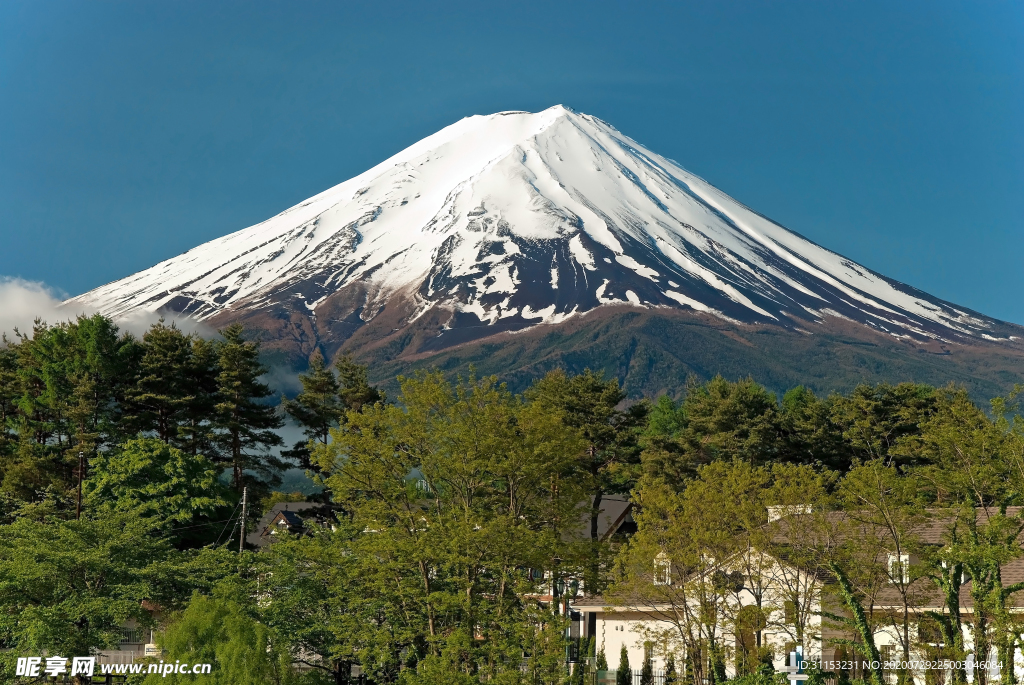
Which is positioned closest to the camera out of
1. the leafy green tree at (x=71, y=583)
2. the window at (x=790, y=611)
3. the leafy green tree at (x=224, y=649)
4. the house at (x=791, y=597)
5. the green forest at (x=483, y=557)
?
the leafy green tree at (x=224, y=649)

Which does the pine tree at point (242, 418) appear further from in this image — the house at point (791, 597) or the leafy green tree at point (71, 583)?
the house at point (791, 597)

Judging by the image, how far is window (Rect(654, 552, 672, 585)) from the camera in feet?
104

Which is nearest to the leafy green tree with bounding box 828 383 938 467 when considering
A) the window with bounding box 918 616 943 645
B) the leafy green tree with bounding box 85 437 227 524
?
the window with bounding box 918 616 943 645

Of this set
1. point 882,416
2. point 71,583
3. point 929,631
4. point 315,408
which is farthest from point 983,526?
point 882,416

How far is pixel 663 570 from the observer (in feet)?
104

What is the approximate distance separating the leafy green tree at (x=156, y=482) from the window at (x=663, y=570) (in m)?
21.3

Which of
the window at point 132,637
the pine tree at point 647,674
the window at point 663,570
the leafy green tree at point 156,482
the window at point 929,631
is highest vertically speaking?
the leafy green tree at point 156,482

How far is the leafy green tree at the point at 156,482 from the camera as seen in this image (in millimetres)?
46000

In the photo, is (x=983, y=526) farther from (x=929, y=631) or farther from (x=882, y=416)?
(x=882, y=416)

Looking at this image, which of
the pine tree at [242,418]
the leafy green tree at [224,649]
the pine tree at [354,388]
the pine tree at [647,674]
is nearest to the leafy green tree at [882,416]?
the pine tree at [354,388]

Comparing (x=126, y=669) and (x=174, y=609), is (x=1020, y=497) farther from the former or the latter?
(x=174, y=609)

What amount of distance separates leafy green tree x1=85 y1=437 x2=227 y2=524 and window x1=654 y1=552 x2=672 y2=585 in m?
21.3

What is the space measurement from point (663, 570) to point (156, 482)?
24.2 m

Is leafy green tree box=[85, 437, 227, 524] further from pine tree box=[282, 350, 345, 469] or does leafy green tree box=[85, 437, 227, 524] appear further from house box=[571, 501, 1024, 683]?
house box=[571, 501, 1024, 683]
